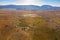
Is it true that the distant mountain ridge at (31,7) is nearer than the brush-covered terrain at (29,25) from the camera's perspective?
No

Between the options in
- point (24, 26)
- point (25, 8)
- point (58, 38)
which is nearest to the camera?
point (58, 38)

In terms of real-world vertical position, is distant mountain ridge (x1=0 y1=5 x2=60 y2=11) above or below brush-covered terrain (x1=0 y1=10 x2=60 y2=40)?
above

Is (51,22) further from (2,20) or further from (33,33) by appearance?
(2,20)

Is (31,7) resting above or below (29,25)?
above

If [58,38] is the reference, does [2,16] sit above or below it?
above

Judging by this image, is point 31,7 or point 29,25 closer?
point 29,25

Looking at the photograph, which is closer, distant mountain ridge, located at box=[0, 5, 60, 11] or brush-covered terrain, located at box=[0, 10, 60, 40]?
brush-covered terrain, located at box=[0, 10, 60, 40]

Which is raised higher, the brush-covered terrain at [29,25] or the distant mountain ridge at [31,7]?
the distant mountain ridge at [31,7]

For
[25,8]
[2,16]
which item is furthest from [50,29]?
[2,16]
